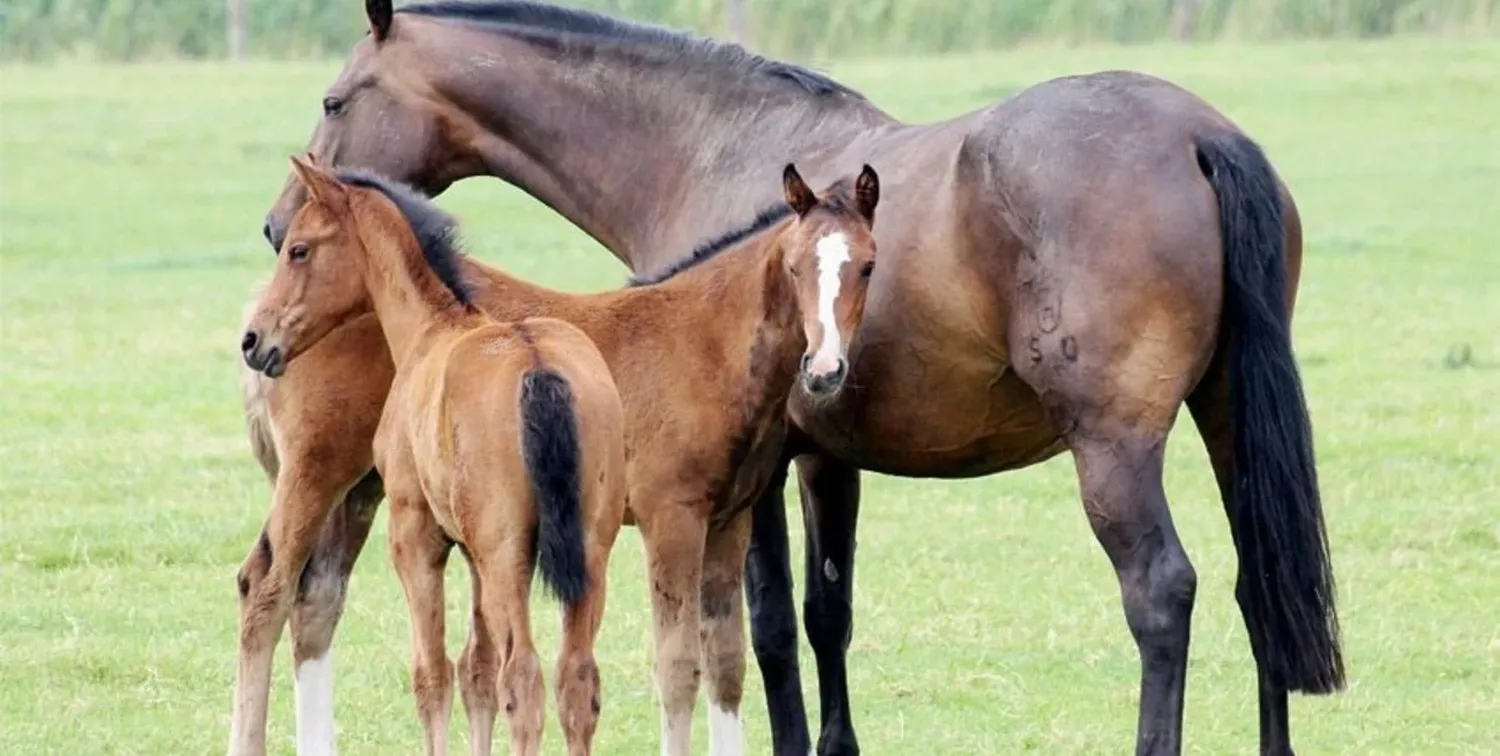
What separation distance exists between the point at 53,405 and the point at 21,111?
46.8ft

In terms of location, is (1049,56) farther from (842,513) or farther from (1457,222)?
(842,513)

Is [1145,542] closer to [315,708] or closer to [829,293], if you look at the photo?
[829,293]

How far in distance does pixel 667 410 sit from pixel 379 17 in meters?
1.93

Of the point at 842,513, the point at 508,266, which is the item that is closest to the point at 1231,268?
the point at 842,513

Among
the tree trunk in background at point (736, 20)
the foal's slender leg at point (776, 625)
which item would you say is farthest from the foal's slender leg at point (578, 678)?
the tree trunk in background at point (736, 20)

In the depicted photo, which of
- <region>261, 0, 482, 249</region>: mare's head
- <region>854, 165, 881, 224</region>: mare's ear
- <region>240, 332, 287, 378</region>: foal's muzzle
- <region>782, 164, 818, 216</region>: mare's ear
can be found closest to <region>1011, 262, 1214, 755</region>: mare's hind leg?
<region>854, 165, 881, 224</region>: mare's ear

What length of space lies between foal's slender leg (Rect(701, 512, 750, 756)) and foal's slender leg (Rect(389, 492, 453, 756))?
2.57 feet

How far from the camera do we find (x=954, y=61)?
28594mm

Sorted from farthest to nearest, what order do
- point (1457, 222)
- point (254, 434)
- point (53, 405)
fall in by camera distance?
point (1457, 222) → point (53, 405) → point (254, 434)

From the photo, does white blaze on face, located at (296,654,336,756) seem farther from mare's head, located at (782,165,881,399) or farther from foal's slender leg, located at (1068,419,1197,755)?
foal's slender leg, located at (1068,419,1197,755)

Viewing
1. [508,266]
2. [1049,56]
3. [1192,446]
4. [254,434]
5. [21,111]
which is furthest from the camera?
[1049,56]

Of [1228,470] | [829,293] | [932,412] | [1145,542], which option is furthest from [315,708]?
[1228,470]

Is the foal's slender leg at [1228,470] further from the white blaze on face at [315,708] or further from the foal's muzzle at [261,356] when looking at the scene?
the white blaze on face at [315,708]

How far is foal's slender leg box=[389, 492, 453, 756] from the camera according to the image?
227 inches
